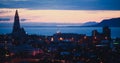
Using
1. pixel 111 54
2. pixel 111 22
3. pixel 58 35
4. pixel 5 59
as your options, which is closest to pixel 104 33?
pixel 111 22

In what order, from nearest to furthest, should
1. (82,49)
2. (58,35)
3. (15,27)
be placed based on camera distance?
(82,49), (15,27), (58,35)

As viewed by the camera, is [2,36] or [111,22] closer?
[111,22]

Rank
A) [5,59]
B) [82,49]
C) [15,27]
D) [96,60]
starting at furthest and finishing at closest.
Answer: [15,27] < [82,49] < [5,59] < [96,60]

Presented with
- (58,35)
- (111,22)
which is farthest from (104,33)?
(58,35)

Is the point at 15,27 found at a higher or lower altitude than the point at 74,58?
higher

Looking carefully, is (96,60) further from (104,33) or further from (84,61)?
(104,33)

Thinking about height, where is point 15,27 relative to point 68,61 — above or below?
above

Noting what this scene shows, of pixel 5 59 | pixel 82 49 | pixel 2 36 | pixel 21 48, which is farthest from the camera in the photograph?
pixel 2 36

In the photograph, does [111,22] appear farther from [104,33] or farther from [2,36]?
[2,36]

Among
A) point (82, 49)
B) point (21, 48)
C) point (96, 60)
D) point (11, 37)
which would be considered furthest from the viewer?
point (11, 37)
